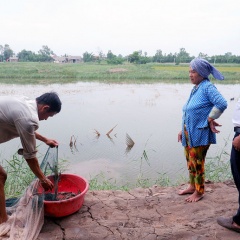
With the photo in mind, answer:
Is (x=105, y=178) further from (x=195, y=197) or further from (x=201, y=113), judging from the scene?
(x=201, y=113)

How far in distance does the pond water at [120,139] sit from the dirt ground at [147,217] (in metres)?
1.31

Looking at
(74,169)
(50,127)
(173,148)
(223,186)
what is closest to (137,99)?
(50,127)

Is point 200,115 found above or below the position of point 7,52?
below

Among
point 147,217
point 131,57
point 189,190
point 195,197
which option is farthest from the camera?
point 131,57

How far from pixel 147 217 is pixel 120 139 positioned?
3990 millimetres

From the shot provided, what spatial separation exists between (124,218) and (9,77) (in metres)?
20.6

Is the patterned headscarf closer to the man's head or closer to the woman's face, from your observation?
the woman's face

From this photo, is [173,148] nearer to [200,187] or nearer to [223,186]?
[223,186]

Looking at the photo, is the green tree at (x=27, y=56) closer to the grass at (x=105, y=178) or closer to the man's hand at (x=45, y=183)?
the grass at (x=105, y=178)

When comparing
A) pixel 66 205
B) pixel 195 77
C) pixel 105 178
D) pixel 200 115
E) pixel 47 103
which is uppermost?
pixel 195 77

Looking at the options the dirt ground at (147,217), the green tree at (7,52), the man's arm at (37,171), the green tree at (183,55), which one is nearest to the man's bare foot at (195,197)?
the dirt ground at (147,217)

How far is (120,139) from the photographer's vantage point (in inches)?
252

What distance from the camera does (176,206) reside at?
2.63 m

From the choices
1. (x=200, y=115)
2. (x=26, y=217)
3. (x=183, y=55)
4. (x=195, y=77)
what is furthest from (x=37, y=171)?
(x=183, y=55)
